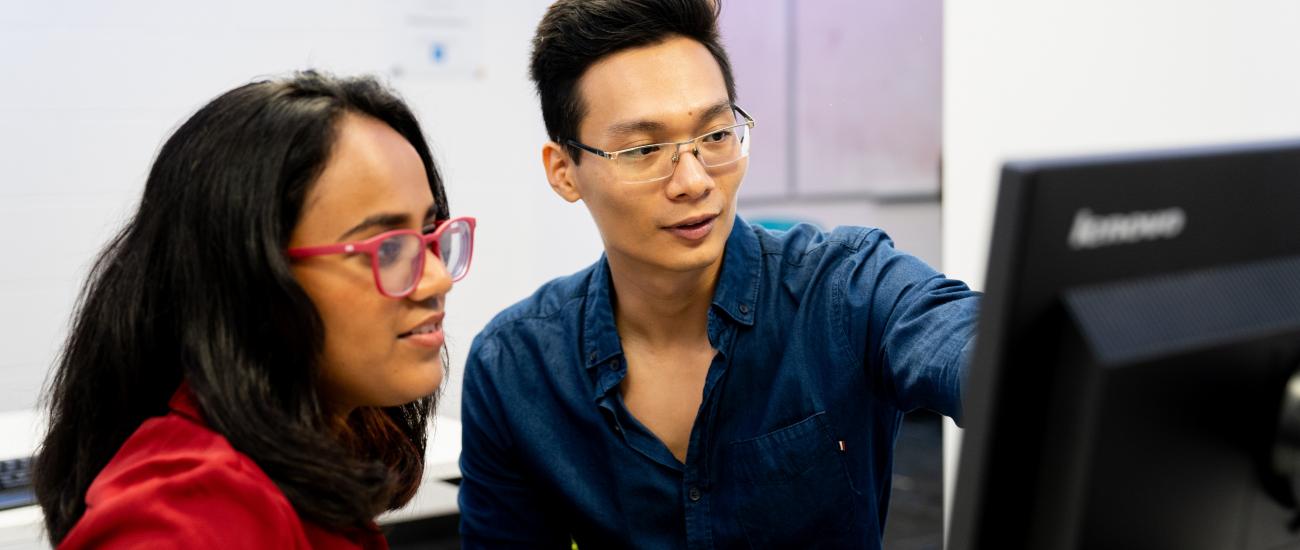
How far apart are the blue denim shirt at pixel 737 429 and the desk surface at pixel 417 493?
139mm

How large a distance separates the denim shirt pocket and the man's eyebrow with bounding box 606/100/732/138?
1.51ft

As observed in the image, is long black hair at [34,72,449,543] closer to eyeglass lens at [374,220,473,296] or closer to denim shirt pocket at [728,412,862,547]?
eyeglass lens at [374,220,473,296]

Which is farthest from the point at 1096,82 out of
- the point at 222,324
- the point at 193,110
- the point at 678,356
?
the point at 193,110

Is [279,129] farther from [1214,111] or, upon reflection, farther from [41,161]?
[41,161]

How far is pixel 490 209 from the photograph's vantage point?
13.3 feet

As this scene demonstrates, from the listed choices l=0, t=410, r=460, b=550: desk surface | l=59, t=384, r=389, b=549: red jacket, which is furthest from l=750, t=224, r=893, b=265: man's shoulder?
l=59, t=384, r=389, b=549: red jacket

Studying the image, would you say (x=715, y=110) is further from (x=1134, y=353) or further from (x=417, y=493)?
(x=1134, y=353)

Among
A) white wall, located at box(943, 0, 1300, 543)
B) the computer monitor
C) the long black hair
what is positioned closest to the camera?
the computer monitor

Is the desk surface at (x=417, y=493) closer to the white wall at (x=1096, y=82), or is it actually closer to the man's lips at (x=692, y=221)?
the man's lips at (x=692, y=221)

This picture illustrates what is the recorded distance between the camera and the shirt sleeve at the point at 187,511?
87 centimetres

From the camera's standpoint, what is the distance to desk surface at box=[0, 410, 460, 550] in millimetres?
1712

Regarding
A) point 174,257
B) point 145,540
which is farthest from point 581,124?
point 145,540

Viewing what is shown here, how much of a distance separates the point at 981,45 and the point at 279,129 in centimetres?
179

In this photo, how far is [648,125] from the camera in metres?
1.71
